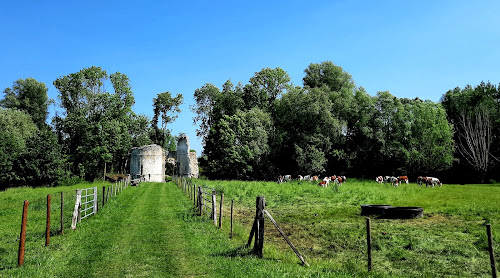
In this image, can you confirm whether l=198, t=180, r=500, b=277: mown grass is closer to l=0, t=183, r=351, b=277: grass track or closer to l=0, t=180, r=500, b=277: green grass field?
l=0, t=180, r=500, b=277: green grass field

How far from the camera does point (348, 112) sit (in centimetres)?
5662

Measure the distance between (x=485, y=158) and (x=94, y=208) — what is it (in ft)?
165

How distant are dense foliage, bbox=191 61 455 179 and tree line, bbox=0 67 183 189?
16593mm

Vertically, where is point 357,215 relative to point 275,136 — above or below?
below

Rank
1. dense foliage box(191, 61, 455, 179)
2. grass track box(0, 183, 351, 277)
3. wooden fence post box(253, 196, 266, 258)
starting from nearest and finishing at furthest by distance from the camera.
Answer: grass track box(0, 183, 351, 277), wooden fence post box(253, 196, 266, 258), dense foliage box(191, 61, 455, 179)

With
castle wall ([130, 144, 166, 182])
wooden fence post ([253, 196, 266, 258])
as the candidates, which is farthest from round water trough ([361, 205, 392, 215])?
castle wall ([130, 144, 166, 182])

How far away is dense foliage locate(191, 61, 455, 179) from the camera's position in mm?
52312

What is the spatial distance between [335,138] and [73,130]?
42.3 m

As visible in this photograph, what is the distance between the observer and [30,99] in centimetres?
7106

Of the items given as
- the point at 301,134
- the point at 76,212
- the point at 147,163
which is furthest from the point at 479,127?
the point at 76,212

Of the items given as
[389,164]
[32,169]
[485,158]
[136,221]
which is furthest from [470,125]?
[32,169]

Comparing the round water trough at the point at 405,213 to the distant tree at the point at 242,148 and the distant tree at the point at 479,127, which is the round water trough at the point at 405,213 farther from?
the distant tree at the point at 479,127

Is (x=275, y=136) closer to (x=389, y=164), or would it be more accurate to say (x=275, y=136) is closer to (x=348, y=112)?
(x=348, y=112)

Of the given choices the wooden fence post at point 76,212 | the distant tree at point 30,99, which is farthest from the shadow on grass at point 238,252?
the distant tree at point 30,99
